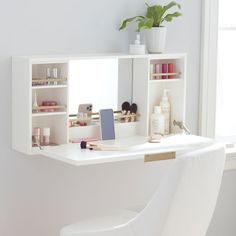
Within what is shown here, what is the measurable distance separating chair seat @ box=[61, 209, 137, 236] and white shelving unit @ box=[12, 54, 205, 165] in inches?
10.6

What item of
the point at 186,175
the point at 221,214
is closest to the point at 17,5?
the point at 186,175

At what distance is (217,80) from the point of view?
363cm

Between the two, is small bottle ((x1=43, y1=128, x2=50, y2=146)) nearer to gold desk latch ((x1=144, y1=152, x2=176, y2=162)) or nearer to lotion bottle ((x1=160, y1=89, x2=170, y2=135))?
gold desk latch ((x1=144, y1=152, x2=176, y2=162))

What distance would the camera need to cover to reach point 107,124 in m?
3.01

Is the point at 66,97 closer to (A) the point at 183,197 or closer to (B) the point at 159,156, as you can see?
(B) the point at 159,156

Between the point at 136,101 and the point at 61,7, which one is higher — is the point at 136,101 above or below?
below

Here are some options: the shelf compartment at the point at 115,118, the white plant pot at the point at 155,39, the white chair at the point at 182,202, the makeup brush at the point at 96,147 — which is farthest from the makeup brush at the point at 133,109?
the white chair at the point at 182,202

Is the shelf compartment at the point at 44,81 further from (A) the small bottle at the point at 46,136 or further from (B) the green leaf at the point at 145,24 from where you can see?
(B) the green leaf at the point at 145,24

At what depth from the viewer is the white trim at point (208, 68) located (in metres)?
3.39

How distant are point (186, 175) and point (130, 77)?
0.84 m

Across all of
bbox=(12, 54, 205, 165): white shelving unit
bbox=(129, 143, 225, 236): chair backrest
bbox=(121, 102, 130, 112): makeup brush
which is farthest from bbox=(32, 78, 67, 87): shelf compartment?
bbox=(129, 143, 225, 236): chair backrest

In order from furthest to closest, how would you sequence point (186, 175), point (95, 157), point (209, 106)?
point (209, 106) → point (95, 157) → point (186, 175)

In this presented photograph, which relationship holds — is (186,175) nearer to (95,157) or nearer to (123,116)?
(95,157)

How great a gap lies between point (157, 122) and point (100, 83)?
1.02 feet
